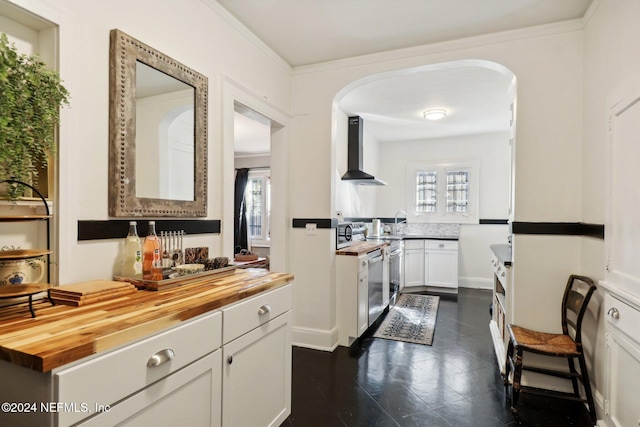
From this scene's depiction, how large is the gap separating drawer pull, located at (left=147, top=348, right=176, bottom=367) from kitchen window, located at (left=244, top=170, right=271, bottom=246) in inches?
242

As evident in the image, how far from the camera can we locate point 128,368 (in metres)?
0.94

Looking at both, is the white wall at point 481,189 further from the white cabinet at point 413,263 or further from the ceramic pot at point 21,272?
the ceramic pot at point 21,272

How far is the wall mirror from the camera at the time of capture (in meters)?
1.52

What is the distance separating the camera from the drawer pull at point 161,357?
101 cm

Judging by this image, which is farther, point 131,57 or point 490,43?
point 490,43

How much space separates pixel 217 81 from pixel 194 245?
1.08m

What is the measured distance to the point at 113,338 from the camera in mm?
891

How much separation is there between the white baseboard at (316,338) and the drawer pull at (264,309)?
1.51 metres

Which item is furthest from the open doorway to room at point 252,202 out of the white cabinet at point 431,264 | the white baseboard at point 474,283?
the white baseboard at point 474,283

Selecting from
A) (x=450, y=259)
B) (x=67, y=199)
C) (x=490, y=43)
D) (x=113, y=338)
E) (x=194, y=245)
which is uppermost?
(x=490, y=43)

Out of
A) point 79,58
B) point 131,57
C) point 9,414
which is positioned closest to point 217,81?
point 131,57

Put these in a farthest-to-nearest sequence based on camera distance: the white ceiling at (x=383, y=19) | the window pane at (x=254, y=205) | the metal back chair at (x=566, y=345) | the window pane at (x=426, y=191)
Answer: the window pane at (x=254, y=205) → the window pane at (x=426, y=191) → the white ceiling at (x=383, y=19) → the metal back chair at (x=566, y=345)

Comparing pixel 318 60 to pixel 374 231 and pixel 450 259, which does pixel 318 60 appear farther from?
pixel 450 259

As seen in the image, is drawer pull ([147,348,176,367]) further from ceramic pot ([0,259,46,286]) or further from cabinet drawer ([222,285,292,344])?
ceramic pot ([0,259,46,286])
